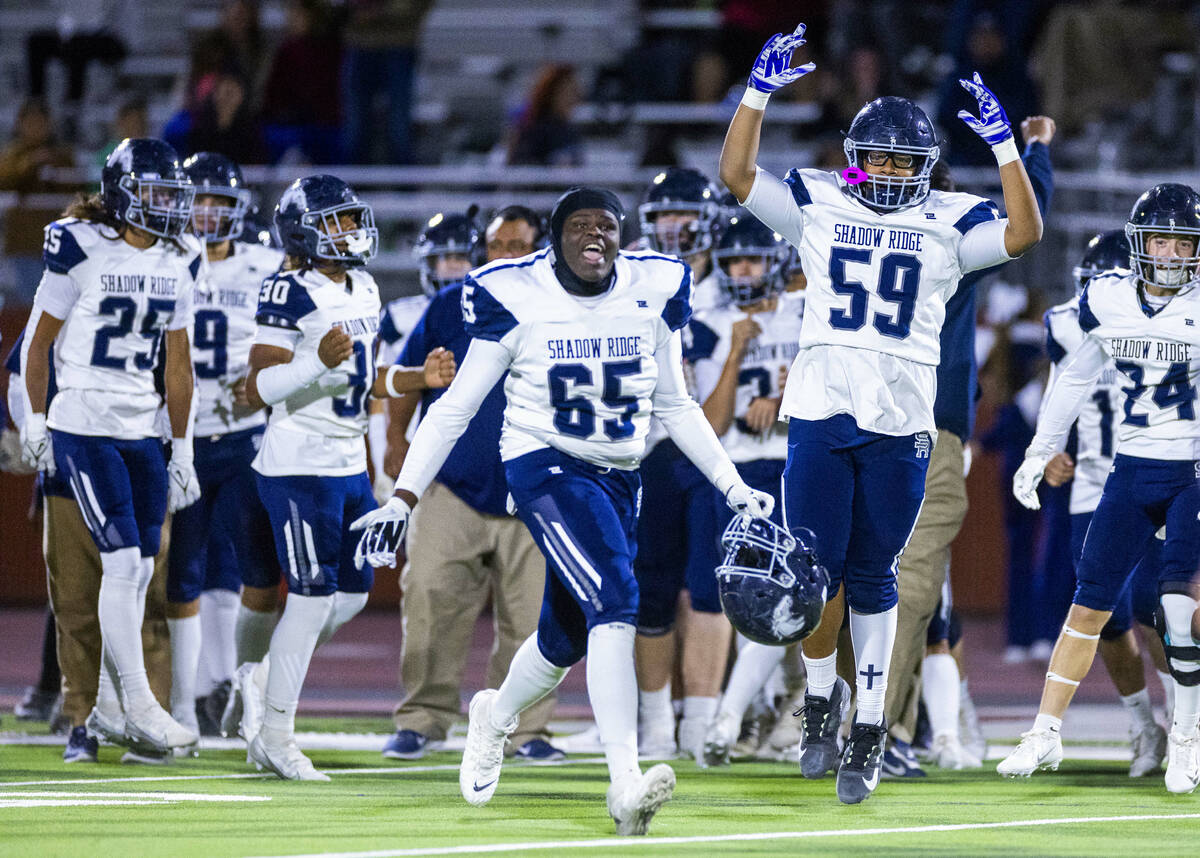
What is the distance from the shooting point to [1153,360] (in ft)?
20.3

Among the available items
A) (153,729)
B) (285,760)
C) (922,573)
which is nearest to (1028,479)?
(922,573)

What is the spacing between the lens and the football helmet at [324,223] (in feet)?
20.8

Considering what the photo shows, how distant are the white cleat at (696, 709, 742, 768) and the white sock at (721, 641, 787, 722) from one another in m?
0.02

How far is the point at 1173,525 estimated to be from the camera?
6102 mm

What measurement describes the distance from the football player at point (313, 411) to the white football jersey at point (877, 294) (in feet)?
4.38

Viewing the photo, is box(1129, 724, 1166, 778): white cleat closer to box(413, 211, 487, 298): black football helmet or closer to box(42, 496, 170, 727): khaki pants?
box(413, 211, 487, 298): black football helmet

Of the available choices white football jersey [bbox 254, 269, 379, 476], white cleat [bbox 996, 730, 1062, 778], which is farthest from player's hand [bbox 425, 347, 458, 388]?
white cleat [bbox 996, 730, 1062, 778]

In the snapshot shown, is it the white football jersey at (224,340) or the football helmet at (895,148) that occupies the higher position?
the football helmet at (895,148)

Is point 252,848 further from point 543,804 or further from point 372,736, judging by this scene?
point 372,736

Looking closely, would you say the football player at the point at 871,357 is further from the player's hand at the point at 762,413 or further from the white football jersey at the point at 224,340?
the white football jersey at the point at 224,340

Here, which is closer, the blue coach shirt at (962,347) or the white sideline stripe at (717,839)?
the white sideline stripe at (717,839)

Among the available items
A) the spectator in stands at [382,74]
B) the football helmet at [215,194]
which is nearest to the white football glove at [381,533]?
the football helmet at [215,194]

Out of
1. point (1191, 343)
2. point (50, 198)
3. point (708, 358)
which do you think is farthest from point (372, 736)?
point (50, 198)

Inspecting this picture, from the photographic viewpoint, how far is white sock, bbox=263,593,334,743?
20.0 ft
